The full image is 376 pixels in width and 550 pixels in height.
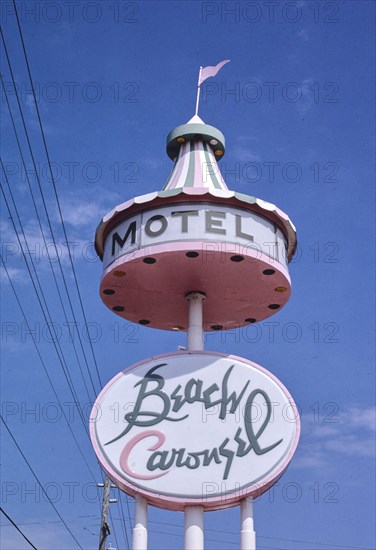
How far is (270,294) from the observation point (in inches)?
653

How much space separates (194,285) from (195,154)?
3.03 meters

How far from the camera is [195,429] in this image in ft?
49.4

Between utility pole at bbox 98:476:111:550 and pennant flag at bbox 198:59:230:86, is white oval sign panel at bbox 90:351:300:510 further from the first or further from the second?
utility pole at bbox 98:476:111:550

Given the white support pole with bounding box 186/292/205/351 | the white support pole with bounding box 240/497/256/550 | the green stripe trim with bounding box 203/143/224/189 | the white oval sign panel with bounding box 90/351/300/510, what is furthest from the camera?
the green stripe trim with bounding box 203/143/224/189

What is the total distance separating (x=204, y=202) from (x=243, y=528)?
19.5 ft

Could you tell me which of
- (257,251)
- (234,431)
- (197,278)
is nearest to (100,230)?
(197,278)

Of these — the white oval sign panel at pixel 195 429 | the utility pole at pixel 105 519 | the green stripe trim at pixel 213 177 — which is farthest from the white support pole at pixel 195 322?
the utility pole at pixel 105 519

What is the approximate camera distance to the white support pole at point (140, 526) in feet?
46.8

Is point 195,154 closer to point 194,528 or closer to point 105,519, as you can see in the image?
point 194,528

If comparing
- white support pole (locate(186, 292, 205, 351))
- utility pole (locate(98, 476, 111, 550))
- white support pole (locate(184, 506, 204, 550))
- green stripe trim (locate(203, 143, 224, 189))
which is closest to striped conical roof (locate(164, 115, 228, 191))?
green stripe trim (locate(203, 143, 224, 189))

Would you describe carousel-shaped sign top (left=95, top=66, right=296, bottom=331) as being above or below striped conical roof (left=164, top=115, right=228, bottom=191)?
below

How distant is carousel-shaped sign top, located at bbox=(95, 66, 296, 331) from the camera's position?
605 inches

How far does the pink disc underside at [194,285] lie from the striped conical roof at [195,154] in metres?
2.01

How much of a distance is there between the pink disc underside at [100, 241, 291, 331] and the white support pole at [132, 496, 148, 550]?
4.17m
